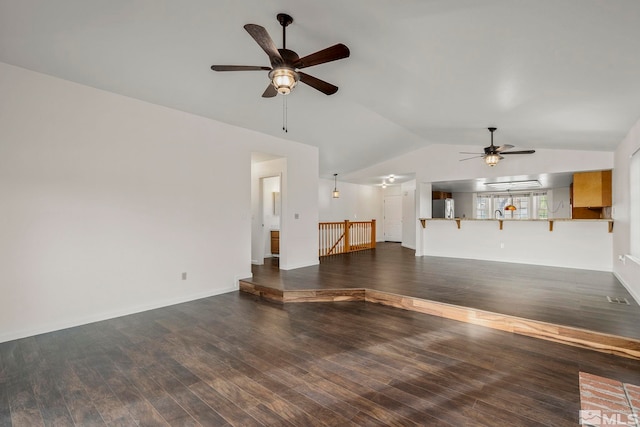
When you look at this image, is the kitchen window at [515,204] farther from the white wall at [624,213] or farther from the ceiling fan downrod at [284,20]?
the ceiling fan downrod at [284,20]

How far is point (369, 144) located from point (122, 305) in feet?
19.4

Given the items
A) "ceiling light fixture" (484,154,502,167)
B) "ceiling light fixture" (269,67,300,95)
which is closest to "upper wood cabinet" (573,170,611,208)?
"ceiling light fixture" (484,154,502,167)

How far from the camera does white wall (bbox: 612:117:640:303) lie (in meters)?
4.21

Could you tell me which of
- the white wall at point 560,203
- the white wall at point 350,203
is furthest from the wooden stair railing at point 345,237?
the white wall at point 560,203

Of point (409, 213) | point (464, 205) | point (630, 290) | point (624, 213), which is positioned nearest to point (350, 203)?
point (409, 213)

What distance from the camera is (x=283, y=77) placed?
8.58 feet

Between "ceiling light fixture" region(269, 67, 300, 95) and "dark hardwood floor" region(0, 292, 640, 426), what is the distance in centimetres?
252

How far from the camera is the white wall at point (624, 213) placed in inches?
166

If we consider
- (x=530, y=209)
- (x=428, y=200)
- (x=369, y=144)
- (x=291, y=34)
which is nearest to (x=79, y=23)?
(x=291, y=34)

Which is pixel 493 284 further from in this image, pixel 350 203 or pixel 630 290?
pixel 350 203

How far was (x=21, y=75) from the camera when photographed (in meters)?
3.43

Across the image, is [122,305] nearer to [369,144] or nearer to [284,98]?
[284,98]

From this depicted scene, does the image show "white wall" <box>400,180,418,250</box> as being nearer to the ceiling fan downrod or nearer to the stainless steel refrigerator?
the stainless steel refrigerator

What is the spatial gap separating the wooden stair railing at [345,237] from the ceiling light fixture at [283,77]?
19.2 feet
